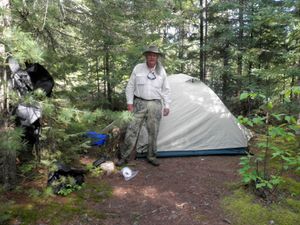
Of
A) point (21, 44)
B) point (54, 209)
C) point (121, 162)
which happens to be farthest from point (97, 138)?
point (21, 44)

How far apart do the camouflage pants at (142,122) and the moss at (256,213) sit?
77.7 inches

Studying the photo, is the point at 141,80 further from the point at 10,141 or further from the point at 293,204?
the point at 293,204

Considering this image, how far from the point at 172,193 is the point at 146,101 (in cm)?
183

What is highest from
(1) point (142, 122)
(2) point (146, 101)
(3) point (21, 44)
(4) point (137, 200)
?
(3) point (21, 44)

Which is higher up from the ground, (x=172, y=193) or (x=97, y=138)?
A: (x=97, y=138)

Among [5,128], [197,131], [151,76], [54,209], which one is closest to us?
[5,128]

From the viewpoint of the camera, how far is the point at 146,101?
5.06m

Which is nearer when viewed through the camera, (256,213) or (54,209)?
(256,213)

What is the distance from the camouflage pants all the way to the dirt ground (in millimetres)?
334

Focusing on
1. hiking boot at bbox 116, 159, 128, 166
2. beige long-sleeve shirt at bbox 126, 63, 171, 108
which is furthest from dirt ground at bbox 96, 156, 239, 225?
beige long-sleeve shirt at bbox 126, 63, 171, 108

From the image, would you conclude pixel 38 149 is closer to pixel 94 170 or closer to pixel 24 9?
pixel 94 170

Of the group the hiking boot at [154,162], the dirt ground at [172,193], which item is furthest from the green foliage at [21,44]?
the hiking boot at [154,162]

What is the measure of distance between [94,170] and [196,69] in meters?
8.53

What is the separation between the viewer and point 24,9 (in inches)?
150
